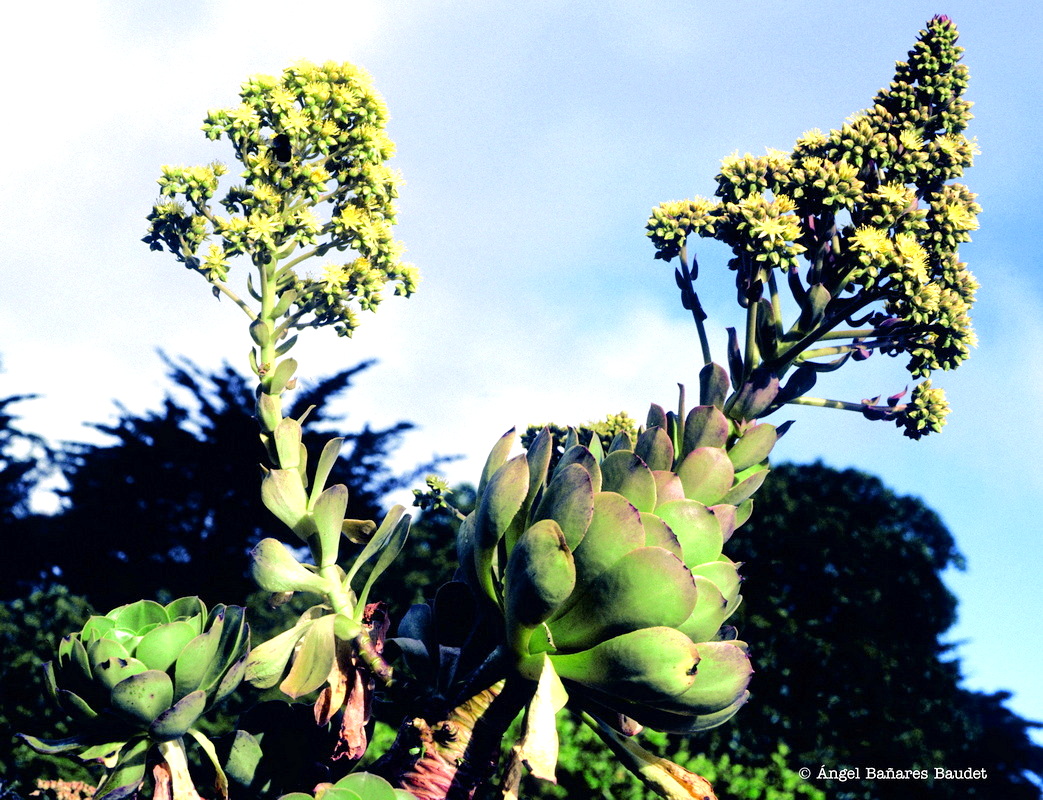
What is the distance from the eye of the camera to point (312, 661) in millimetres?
1499

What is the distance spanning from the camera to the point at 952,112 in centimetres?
209

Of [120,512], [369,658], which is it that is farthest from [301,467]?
[120,512]

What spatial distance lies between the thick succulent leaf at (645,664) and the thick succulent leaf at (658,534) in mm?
124

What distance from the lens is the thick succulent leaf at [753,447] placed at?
5.73 ft

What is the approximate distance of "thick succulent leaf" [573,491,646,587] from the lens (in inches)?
50.7

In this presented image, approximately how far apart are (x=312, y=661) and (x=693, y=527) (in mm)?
642

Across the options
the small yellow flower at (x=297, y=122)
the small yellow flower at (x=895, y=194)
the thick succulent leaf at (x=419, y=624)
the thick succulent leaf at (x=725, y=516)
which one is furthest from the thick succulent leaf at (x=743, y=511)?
the small yellow flower at (x=297, y=122)

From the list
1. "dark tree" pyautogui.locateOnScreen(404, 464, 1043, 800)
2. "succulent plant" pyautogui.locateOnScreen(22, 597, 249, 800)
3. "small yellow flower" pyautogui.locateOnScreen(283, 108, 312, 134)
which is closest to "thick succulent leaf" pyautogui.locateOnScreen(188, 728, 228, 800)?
"succulent plant" pyautogui.locateOnScreen(22, 597, 249, 800)

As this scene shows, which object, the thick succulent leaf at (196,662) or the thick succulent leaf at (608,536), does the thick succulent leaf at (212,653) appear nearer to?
the thick succulent leaf at (196,662)

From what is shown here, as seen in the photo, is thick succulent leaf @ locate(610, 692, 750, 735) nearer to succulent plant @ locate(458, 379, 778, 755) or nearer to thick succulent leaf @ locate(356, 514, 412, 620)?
succulent plant @ locate(458, 379, 778, 755)

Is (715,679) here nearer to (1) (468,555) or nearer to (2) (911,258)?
(1) (468,555)

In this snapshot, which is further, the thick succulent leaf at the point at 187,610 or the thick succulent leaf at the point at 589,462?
the thick succulent leaf at the point at 187,610

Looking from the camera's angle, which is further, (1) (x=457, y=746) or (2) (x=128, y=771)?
(2) (x=128, y=771)

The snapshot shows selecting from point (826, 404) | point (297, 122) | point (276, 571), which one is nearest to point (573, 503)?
point (276, 571)
